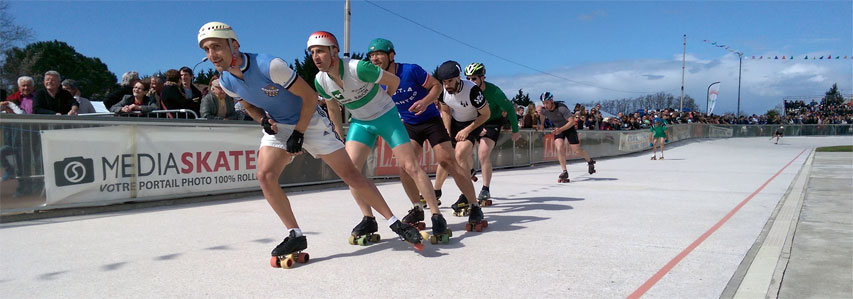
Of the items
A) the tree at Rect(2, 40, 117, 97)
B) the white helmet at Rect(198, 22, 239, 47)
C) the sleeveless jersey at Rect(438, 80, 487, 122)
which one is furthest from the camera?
the tree at Rect(2, 40, 117, 97)

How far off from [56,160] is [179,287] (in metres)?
3.96

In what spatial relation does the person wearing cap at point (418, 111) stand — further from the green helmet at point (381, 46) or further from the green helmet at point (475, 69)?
the green helmet at point (475, 69)

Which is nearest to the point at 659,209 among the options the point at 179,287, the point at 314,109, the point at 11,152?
the point at 314,109

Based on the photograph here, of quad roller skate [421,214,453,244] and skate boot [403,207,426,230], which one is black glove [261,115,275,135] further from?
skate boot [403,207,426,230]

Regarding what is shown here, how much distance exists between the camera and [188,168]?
23.5 ft

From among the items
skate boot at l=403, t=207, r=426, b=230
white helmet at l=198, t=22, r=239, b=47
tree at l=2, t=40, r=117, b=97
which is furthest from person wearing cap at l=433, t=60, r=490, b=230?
tree at l=2, t=40, r=117, b=97

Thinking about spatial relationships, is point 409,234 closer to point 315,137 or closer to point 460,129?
point 315,137

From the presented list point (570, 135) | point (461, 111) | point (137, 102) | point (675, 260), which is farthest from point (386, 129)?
point (570, 135)

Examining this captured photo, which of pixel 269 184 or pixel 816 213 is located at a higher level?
pixel 269 184

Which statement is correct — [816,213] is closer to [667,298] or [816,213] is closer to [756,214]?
[756,214]

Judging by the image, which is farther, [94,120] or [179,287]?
[94,120]

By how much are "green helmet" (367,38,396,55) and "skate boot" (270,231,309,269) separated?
1.77 meters

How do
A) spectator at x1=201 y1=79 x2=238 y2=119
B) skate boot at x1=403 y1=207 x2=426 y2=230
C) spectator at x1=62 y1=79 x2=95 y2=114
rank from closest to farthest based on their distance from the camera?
skate boot at x1=403 y1=207 x2=426 y2=230 → spectator at x1=62 y1=79 x2=95 y2=114 → spectator at x1=201 y1=79 x2=238 y2=119

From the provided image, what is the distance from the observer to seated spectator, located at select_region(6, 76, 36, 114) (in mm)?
7047
